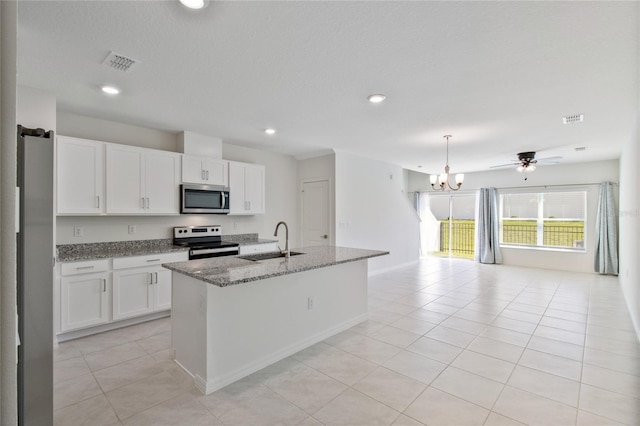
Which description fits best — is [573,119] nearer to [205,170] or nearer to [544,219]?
[544,219]

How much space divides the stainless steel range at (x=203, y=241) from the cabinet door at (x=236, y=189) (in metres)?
0.43

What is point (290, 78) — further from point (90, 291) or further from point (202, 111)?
point (90, 291)

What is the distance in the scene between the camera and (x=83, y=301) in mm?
3287

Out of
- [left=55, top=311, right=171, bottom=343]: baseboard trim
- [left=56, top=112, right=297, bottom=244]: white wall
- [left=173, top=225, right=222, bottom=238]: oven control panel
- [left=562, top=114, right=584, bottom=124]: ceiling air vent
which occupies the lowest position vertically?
[left=55, top=311, right=171, bottom=343]: baseboard trim

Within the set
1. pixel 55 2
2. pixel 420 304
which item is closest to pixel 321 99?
pixel 55 2

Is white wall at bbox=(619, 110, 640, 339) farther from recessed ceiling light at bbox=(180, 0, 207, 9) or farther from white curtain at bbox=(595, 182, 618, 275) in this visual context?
recessed ceiling light at bbox=(180, 0, 207, 9)

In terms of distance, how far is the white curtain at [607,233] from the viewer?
6441mm

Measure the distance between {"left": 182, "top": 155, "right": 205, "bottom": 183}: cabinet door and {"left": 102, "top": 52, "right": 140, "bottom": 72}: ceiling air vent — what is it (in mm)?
1947

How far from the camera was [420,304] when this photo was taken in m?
4.54

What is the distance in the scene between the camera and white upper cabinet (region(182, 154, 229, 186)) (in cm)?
437

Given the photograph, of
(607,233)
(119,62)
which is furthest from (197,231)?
(607,233)

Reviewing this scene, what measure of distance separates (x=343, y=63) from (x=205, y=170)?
297 cm

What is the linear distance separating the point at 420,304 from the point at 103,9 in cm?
471

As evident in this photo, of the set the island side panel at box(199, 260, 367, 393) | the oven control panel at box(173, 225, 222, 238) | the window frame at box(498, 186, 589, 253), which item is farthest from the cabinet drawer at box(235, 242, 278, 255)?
the window frame at box(498, 186, 589, 253)
